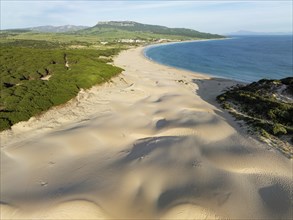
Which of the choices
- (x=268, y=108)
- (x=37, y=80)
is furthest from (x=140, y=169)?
(x=37, y=80)

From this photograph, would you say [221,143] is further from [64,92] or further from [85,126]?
[64,92]

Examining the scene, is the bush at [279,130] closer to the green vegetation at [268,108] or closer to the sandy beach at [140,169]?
the green vegetation at [268,108]

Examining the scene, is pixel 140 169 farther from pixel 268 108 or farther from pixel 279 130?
pixel 268 108

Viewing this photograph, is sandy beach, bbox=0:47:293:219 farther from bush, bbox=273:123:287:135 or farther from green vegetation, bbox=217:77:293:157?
bush, bbox=273:123:287:135

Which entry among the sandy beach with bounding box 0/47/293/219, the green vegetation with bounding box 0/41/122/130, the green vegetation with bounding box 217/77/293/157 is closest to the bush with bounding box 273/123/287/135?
the green vegetation with bounding box 217/77/293/157

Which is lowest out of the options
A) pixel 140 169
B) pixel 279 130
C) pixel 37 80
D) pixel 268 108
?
pixel 140 169

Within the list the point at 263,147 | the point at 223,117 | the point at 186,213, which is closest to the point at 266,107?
the point at 223,117
